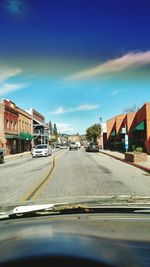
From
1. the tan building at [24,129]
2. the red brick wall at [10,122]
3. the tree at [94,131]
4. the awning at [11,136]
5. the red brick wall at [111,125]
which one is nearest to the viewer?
the awning at [11,136]

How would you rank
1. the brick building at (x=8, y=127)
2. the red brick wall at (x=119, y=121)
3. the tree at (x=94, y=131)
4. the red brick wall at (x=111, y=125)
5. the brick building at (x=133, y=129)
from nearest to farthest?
1. the brick building at (x=133, y=129)
2. the brick building at (x=8, y=127)
3. the red brick wall at (x=119, y=121)
4. the red brick wall at (x=111, y=125)
5. the tree at (x=94, y=131)

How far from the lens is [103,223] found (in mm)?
4152

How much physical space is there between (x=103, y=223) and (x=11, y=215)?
3.31ft

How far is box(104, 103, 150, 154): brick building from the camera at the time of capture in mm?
45162

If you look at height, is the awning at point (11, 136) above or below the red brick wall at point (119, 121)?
below

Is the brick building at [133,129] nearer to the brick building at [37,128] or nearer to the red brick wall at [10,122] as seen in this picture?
the red brick wall at [10,122]

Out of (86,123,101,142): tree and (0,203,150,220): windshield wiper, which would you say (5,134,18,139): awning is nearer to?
(0,203,150,220): windshield wiper

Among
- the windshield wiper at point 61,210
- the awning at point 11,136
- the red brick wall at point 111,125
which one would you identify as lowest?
the windshield wiper at point 61,210

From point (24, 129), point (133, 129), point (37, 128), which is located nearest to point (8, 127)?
point (24, 129)

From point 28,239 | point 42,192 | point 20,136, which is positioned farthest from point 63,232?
point 20,136

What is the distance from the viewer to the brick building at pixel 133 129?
45.2 m

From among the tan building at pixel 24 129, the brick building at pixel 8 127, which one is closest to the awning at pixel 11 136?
the brick building at pixel 8 127

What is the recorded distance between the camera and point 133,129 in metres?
53.5

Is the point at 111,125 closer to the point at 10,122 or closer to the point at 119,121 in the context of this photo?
the point at 119,121
